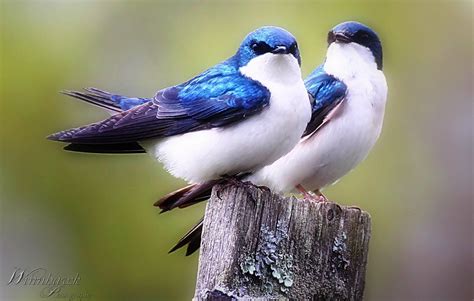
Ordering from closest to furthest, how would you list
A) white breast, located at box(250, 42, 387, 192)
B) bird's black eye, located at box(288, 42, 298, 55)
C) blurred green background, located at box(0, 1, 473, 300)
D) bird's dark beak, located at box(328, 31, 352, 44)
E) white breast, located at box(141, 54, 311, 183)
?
white breast, located at box(141, 54, 311, 183), bird's black eye, located at box(288, 42, 298, 55), white breast, located at box(250, 42, 387, 192), bird's dark beak, located at box(328, 31, 352, 44), blurred green background, located at box(0, 1, 473, 300)

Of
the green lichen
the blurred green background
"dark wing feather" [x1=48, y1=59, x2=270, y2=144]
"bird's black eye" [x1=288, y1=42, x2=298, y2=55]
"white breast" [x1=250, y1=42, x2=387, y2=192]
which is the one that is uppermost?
"bird's black eye" [x1=288, y1=42, x2=298, y2=55]

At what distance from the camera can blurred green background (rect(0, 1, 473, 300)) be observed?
604 centimetres

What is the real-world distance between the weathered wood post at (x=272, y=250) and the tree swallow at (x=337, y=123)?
3.84 feet

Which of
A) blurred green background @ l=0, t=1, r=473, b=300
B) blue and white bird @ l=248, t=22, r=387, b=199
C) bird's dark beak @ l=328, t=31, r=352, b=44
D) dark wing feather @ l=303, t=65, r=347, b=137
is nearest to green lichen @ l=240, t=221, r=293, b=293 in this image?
blue and white bird @ l=248, t=22, r=387, b=199

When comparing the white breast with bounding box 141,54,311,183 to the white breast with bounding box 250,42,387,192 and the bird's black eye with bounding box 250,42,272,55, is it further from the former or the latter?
the white breast with bounding box 250,42,387,192

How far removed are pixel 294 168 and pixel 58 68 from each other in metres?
2.61

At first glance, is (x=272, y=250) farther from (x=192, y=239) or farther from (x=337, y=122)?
(x=337, y=122)

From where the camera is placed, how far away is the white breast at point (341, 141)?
454 centimetres

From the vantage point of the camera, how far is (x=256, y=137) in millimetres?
3818

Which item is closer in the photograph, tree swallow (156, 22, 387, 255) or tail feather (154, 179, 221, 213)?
tail feather (154, 179, 221, 213)

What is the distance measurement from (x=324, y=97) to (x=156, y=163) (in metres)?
1.34

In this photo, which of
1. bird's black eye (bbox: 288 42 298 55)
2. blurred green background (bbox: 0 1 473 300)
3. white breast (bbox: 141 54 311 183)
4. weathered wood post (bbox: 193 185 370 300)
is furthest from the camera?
blurred green background (bbox: 0 1 473 300)

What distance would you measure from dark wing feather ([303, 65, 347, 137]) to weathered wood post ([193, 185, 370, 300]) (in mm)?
1244

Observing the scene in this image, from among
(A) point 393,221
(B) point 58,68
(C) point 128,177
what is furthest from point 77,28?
(A) point 393,221
